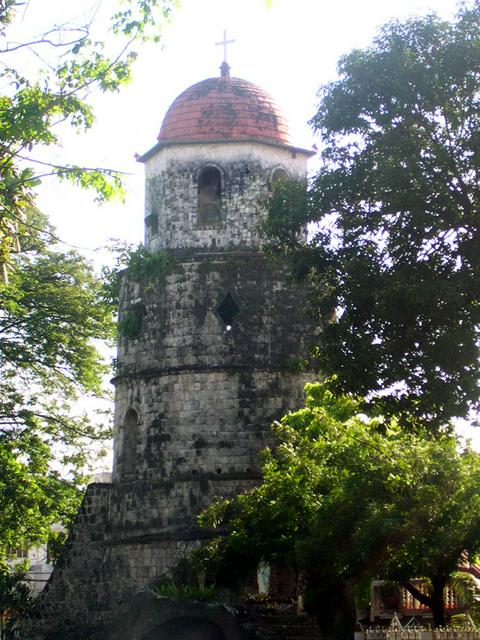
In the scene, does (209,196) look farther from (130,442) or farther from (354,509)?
(354,509)

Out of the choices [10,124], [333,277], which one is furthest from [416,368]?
[10,124]

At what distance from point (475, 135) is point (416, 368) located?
2.92m

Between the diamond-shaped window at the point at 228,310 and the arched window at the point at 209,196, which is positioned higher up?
the arched window at the point at 209,196

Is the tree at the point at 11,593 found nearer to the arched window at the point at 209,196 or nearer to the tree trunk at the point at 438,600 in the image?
the arched window at the point at 209,196

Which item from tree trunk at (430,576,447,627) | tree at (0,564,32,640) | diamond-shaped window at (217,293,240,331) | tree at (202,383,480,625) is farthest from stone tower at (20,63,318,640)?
tree trunk at (430,576,447,627)

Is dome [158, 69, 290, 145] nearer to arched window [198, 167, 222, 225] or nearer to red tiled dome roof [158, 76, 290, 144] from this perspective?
red tiled dome roof [158, 76, 290, 144]

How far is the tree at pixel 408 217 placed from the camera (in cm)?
1445

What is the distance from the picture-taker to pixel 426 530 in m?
17.3

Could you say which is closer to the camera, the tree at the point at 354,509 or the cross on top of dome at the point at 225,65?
the tree at the point at 354,509

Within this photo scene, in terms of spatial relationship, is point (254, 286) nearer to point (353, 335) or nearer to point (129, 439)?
point (129, 439)

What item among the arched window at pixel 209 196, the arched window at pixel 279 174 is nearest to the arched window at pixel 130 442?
the arched window at pixel 209 196

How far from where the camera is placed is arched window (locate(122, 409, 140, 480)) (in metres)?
24.1

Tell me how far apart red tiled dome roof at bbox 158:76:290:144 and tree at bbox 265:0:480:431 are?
937 centimetres

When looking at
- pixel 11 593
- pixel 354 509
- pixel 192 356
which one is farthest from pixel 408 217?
pixel 11 593
